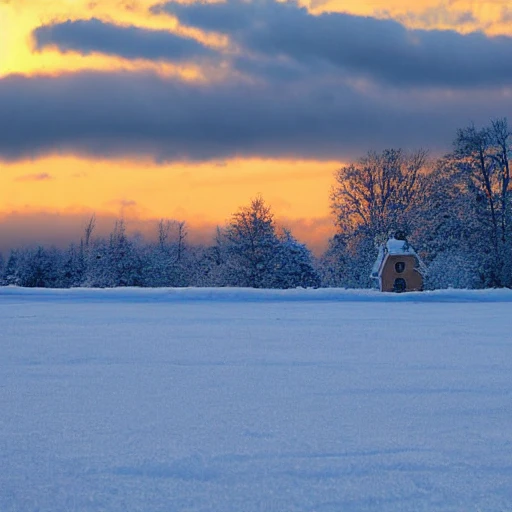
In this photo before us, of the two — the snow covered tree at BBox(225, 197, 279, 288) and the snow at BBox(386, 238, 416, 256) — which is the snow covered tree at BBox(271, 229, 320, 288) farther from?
the snow at BBox(386, 238, 416, 256)

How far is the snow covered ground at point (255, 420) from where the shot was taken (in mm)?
1799

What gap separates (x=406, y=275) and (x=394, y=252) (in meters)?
1.38

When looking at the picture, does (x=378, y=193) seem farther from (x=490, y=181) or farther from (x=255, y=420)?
(x=255, y=420)

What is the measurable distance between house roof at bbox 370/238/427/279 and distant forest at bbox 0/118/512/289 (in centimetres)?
69

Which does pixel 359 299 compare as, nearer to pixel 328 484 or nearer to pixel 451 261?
pixel 328 484

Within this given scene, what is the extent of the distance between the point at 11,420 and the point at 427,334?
388 centimetres

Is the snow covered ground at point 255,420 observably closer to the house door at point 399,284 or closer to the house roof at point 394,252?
the house roof at point 394,252

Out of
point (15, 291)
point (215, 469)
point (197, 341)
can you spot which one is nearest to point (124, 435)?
point (215, 469)

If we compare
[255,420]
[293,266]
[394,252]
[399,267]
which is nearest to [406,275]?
[399,267]

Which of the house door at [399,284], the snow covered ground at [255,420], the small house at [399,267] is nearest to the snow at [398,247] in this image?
the small house at [399,267]

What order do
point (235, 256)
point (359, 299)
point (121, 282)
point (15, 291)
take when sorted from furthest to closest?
point (121, 282)
point (235, 256)
point (15, 291)
point (359, 299)

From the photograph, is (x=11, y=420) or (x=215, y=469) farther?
(x=11, y=420)

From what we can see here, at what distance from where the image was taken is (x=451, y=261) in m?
26.7

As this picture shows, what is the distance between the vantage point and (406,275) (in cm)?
2859
